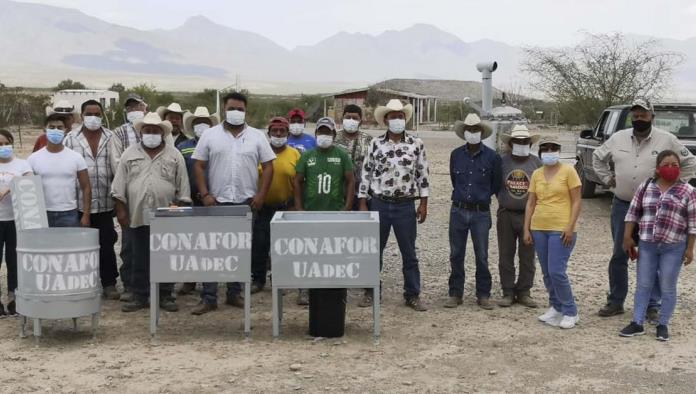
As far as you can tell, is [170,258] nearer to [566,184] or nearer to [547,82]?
[566,184]

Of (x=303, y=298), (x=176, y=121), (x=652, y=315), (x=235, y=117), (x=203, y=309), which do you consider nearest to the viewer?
(x=652, y=315)

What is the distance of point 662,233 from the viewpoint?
247 inches

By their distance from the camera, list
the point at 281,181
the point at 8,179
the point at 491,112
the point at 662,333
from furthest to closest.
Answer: the point at 491,112
the point at 281,181
the point at 8,179
the point at 662,333

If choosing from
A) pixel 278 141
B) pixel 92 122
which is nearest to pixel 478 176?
pixel 278 141

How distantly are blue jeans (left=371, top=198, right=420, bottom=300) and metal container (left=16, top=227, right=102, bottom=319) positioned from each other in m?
2.57

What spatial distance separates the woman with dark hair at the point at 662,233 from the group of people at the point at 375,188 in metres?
0.02

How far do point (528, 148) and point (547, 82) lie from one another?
78.8ft

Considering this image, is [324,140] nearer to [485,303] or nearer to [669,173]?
[485,303]

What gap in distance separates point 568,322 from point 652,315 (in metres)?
0.83

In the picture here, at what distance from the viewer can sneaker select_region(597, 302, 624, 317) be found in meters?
7.14

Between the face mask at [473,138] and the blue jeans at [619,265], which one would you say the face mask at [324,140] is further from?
the blue jeans at [619,265]

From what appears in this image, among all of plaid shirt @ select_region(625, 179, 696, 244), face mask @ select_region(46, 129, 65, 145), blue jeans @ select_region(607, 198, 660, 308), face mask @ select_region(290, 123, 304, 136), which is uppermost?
face mask @ select_region(290, 123, 304, 136)

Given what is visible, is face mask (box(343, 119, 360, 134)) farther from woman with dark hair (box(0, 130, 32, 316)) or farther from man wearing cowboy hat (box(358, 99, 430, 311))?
woman with dark hair (box(0, 130, 32, 316))

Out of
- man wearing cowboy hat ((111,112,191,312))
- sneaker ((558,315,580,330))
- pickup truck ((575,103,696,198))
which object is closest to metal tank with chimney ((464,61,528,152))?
pickup truck ((575,103,696,198))
